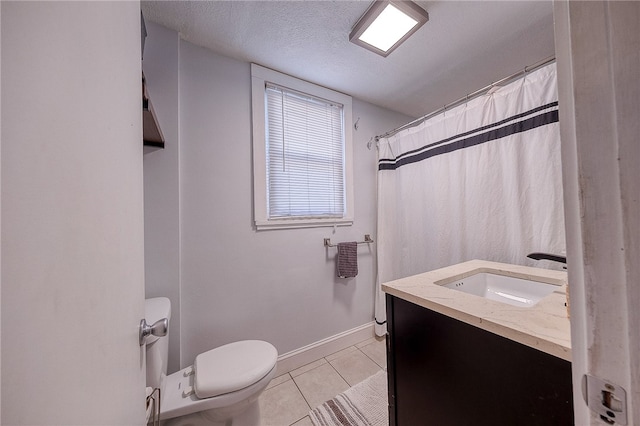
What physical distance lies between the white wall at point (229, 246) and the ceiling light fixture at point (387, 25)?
0.79 metres

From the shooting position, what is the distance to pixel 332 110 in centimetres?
186

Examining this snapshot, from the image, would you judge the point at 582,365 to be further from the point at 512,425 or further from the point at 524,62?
the point at 524,62

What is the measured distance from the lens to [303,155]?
1.72 m

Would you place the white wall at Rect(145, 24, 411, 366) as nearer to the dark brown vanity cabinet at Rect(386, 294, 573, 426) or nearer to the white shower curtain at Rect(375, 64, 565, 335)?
the white shower curtain at Rect(375, 64, 565, 335)

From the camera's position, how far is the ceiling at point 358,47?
1113 millimetres

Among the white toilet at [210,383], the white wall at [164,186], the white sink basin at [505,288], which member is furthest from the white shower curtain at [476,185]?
the white wall at [164,186]

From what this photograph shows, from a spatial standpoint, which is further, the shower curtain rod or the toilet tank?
the shower curtain rod

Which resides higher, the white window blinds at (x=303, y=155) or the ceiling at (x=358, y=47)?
the ceiling at (x=358, y=47)

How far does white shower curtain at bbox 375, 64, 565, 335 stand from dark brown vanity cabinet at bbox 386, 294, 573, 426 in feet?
2.86

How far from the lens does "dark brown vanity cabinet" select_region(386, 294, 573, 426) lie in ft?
1.74

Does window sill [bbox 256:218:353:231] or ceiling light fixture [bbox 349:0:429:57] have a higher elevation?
ceiling light fixture [bbox 349:0:429:57]

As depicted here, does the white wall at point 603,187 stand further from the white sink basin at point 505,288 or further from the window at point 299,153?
the window at point 299,153

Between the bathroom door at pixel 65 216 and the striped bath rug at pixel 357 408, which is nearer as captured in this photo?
the bathroom door at pixel 65 216

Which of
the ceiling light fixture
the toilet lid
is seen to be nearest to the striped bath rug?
the toilet lid
